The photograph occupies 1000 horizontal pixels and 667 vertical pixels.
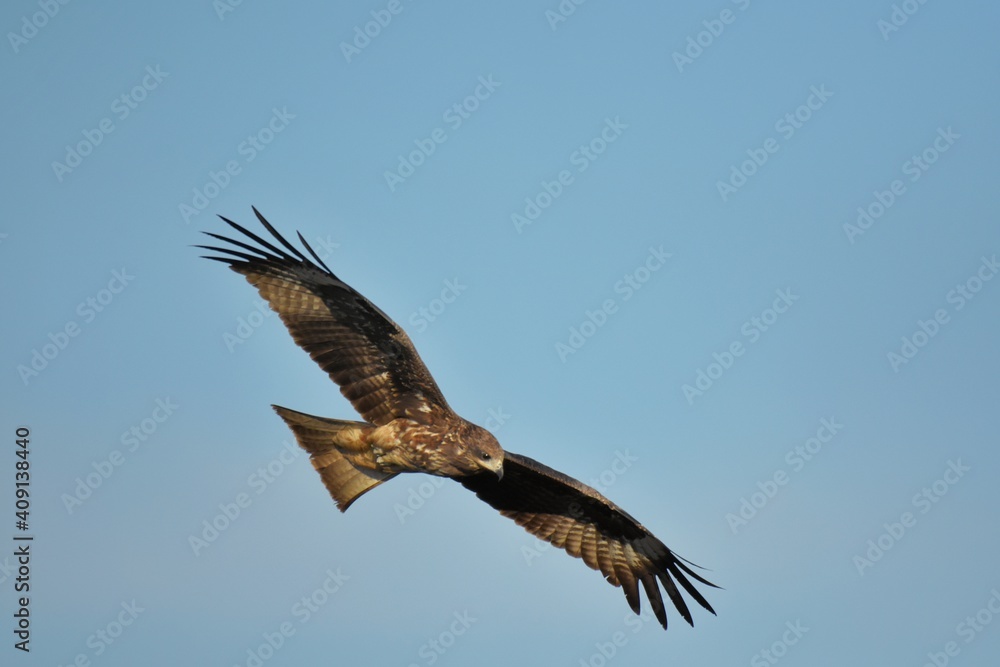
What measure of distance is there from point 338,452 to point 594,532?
10.3ft

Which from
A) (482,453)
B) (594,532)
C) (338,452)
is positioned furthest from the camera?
(594,532)

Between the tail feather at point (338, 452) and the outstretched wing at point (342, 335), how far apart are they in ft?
0.87

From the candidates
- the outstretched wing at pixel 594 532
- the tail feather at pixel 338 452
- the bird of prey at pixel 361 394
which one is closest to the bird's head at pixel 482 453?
the bird of prey at pixel 361 394

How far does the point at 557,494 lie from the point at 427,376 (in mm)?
2410

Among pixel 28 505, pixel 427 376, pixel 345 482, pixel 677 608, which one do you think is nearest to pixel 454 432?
pixel 427 376

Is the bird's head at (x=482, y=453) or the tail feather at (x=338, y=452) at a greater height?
the bird's head at (x=482, y=453)

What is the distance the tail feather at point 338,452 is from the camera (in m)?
10.9

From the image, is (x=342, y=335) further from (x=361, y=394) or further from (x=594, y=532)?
(x=594, y=532)

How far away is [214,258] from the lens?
10703 millimetres

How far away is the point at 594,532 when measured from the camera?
41.2 ft

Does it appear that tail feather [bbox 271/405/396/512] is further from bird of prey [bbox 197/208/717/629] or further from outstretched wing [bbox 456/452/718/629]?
outstretched wing [bbox 456/452/718/629]

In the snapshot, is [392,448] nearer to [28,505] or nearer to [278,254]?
[278,254]

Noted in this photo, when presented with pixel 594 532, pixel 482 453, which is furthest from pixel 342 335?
pixel 594 532

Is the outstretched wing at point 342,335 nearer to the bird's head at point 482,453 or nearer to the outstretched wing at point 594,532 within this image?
the bird's head at point 482,453
